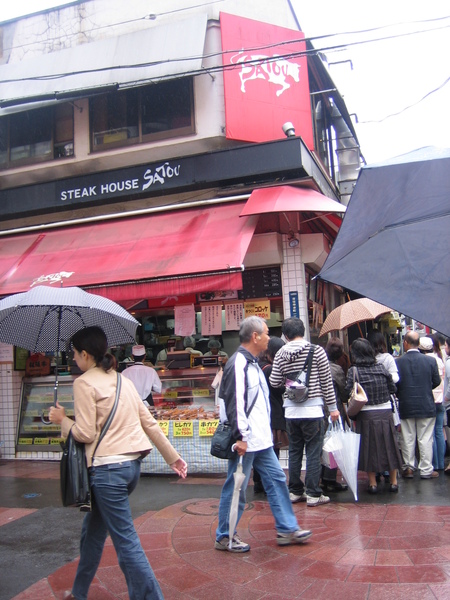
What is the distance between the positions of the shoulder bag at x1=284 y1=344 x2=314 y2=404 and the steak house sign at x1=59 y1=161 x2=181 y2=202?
4853 mm

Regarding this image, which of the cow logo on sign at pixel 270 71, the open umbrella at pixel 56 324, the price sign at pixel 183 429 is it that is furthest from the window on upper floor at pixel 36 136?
the open umbrella at pixel 56 324

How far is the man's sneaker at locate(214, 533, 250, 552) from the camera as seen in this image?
4.79 m

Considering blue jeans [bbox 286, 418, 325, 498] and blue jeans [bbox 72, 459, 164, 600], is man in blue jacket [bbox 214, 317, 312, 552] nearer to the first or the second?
blue jeans [bbox 286, 418, 325, 498]

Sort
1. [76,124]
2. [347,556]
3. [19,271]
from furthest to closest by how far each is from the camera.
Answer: [76,124] < [19,271] < [347,556]

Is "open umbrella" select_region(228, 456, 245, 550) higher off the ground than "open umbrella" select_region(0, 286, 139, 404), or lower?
lower

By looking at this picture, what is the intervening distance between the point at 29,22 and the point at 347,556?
11367 mm

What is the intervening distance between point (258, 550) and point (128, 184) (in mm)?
6956

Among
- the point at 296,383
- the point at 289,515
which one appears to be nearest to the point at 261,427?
the point at 289,515

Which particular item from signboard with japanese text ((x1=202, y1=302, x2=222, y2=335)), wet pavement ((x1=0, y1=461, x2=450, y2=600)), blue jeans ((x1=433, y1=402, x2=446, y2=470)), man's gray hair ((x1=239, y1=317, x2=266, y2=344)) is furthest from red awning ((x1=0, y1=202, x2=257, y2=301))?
blue jeans ((x1=433, y1=402, x2=446, y2=470))

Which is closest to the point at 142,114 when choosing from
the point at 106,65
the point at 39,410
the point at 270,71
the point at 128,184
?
the point at 106,65

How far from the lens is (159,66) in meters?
9.39

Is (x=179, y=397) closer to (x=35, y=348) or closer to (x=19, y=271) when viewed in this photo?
(x=19, y=271)

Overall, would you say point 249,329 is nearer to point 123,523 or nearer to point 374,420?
point 123,523

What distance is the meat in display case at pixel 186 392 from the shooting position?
29.8 feet
